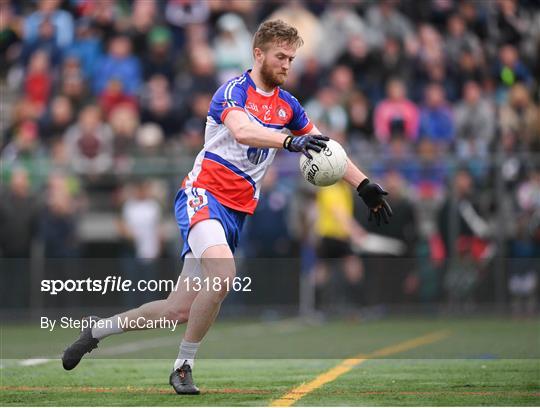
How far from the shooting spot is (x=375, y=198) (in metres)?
8.29

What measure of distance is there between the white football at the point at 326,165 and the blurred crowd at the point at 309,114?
9.32 meters

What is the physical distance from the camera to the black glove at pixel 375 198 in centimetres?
827

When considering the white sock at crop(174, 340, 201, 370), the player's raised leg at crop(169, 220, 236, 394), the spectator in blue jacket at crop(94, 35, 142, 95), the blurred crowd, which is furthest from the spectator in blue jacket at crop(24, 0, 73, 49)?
the white sock at crop(174, 340, 201, 370)

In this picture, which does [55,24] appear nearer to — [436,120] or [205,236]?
[436,120]

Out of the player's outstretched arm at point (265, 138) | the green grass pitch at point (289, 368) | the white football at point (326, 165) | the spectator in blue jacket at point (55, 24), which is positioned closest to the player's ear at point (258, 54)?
the player's outstretched arm at point (265, 138)

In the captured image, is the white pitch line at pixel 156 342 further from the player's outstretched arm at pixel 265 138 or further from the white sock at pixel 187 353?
the player's outstretched arm at pixel 265 138

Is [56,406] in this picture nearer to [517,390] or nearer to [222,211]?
[222,211]

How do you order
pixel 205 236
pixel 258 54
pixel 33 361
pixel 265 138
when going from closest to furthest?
pixel 265 138 → pixel 205 236 → pixel 258 54 → pixel 33 361

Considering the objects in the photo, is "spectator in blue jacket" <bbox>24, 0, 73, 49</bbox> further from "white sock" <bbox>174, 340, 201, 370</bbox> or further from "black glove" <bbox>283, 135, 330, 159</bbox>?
"black glove" <bbox>283, 135, 330, 159</bbox>

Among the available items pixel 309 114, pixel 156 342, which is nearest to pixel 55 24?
pixel 309 114

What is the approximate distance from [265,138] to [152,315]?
5.08ft

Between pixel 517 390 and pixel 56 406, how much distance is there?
301cm

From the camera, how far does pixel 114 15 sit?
19422 millimetres

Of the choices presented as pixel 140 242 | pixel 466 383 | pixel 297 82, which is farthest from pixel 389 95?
pixel 466 383
